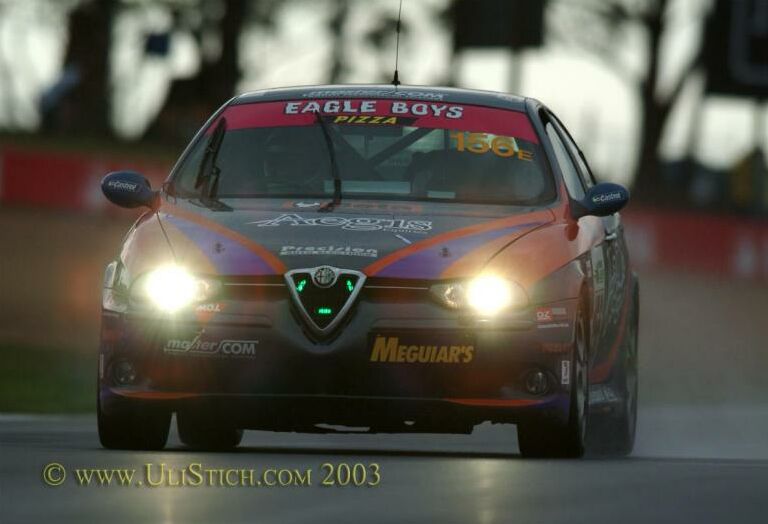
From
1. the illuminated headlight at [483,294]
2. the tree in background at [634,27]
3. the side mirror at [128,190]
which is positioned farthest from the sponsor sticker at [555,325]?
the tree in background at [634,27]

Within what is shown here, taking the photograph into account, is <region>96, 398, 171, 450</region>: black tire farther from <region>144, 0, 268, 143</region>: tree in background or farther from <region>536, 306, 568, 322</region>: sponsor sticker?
<region>144, 0, 268, 143</region>: tree in background

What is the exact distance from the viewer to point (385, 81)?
48.5m

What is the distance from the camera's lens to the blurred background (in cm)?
3025

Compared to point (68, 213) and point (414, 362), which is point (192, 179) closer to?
point (414, 362)

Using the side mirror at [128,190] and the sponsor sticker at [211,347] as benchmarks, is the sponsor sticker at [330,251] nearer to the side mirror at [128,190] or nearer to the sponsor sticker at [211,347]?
the sponsor sticker at [211,347]

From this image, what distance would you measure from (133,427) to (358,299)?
1.10 meters

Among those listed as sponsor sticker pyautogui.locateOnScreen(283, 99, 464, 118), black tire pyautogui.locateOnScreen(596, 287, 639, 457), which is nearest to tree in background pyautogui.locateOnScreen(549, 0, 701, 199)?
black tire pyautogui.locateOnScreen(596, 287, 639, 457)

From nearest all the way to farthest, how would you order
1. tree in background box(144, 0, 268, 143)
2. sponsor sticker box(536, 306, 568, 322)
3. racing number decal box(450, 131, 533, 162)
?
sponsor sticker box(536, 306, 568, 322), racing number decal box(450, 131, 533, 162), tree in background box(144, 0, 268, 143)

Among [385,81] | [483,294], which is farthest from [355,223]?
[385,81]

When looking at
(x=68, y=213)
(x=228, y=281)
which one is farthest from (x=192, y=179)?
(x=68, y=213)

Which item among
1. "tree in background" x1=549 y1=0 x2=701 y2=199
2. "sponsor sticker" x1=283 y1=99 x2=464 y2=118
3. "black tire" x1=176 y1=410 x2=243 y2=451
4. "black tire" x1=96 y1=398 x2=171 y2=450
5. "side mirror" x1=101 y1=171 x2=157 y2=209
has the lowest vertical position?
"tree in background" x1=549 y1=0 x2=701 y2=199

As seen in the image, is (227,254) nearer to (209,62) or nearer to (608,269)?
(608,269)

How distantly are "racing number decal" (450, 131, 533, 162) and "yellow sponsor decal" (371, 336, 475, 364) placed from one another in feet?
4.73

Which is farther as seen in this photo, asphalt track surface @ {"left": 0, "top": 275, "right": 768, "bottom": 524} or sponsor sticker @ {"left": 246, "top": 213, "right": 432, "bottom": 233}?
sponsor sticker @ {"left": 246, "top": 213, "right": 432, "bottom": 233}
